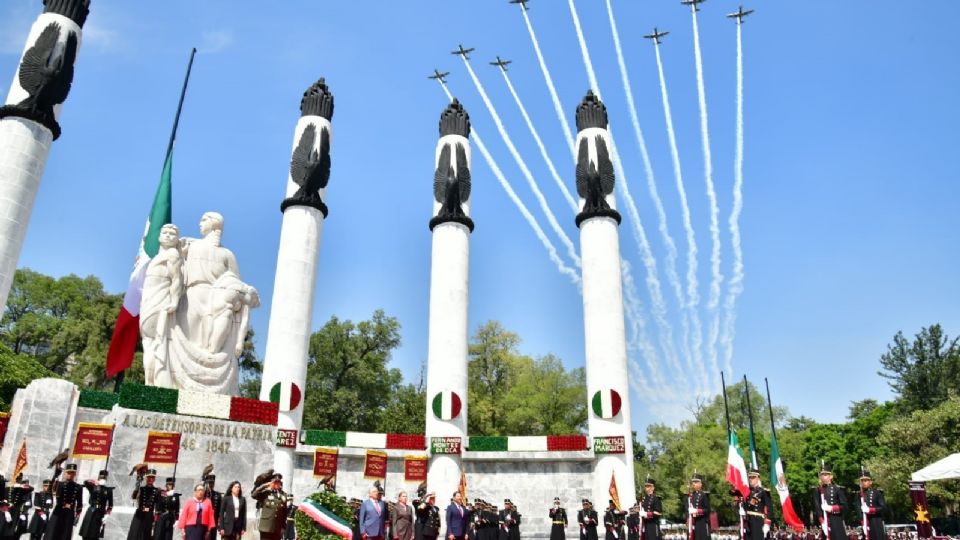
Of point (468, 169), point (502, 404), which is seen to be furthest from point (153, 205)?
point (502, 404)

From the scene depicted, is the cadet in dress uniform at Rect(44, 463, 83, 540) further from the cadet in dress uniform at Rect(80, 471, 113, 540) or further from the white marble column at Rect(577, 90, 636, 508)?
the white marble column at Rect(577, 90, 636, 508)

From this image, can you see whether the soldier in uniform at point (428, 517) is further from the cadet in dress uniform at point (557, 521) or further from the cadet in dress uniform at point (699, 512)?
the cadet in dress uniform at point (557, 521)

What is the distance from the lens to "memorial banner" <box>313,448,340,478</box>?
28.0 meters

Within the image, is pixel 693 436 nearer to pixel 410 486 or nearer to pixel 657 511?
pixel 410 486

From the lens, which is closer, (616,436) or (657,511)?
(657,511)

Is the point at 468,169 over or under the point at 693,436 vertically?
over

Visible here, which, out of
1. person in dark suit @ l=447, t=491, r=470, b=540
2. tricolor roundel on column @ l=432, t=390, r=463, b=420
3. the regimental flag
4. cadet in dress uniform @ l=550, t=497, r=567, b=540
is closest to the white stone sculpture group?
the regimental flag

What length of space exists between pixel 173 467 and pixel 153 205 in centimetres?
1396

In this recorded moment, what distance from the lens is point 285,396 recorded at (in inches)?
1130

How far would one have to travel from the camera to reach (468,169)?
35.3 m

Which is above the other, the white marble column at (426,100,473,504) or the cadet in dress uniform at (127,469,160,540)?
the white marble column at (426,100,473,504)

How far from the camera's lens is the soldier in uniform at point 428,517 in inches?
552

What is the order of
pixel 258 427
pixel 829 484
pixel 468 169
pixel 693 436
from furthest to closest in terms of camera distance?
pixel 693 436, pixel 468 169, pixel 258 427, pixel 829 484

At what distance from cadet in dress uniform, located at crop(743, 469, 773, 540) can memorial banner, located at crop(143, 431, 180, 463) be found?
14233 mm
